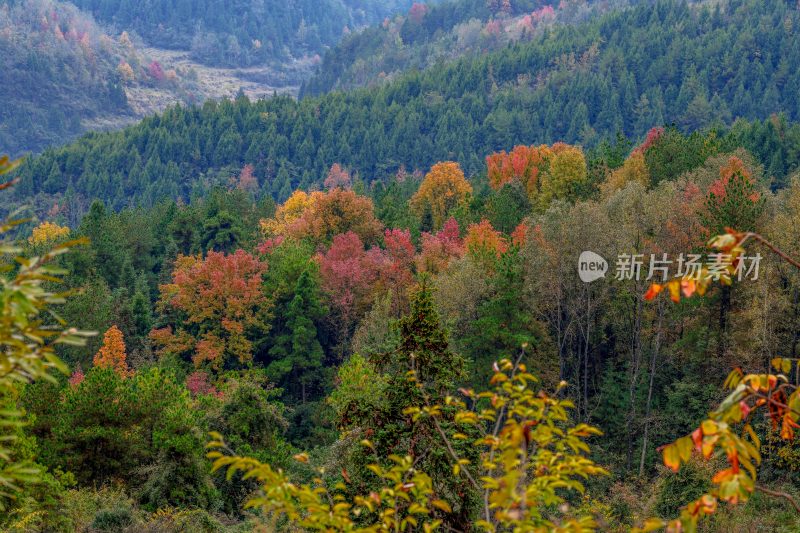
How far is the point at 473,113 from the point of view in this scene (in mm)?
156750

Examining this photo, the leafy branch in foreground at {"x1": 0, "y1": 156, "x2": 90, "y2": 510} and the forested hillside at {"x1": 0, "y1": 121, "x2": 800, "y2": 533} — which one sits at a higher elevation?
the leafy branch in foreground at {"x1": 0, "y1": 156, "x2": 90, "y2": 510}

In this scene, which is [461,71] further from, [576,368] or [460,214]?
[576,368]

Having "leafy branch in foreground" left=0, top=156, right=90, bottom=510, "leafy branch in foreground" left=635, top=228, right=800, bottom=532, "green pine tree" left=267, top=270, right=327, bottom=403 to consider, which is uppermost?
"leafy branch in foreground" left=0, top=156, right=90, bottom=510

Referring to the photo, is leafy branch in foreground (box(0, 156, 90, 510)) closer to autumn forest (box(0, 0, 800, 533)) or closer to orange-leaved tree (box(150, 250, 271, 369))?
autumn forest (box(0, 0, 800, 533))

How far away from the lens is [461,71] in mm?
169375

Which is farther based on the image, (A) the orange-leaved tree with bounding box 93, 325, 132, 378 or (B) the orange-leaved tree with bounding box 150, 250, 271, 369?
(B) the orange-leaved tree with bounding box 150, 250, 271, 369

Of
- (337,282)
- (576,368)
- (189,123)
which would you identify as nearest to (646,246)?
(576,368)

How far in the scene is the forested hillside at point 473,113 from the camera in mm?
142125

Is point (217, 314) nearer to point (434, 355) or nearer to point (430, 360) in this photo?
point (434, 355)

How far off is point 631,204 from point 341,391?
16364 millimetres

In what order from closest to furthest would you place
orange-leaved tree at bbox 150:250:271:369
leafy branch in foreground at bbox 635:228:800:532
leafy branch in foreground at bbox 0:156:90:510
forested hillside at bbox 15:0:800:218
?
leafy branch in foreground at bbox 635:228:800:532 < leafy branch in foreground at bbox 0:156:90:510 < orange-leaved tree at bbox 150:250:271:369 < forested hillside at bbox 15:0:800:218

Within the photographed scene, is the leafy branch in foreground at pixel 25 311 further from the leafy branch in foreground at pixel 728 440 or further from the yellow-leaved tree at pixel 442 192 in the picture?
the yellow-leaved tree at pixel 442 192

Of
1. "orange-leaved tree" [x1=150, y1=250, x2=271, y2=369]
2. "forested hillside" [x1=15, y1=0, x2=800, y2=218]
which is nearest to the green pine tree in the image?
"orange-leaved tree" [x1=150, y1=250, x2=271, y2=369]

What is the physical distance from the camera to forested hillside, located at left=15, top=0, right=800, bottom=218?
A: 466 ft
